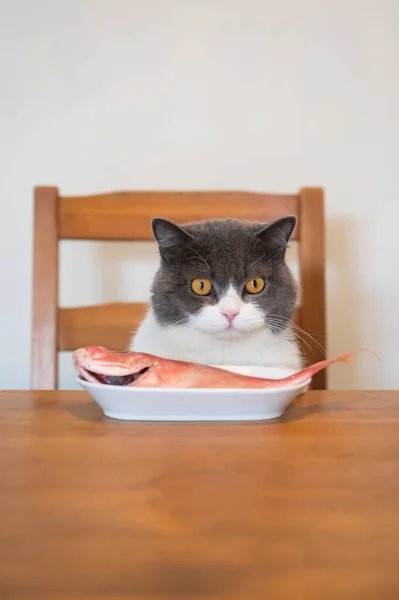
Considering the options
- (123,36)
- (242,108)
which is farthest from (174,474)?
(123,36)

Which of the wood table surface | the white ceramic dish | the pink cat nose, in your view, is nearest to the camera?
the wood table surface

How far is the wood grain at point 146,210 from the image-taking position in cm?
119

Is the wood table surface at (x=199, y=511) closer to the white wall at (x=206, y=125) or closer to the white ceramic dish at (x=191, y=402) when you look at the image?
the white ceramic dish at (x=191, y=402)

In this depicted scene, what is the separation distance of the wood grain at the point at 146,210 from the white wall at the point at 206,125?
37 cm

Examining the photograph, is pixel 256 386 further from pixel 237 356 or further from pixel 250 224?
pixel 250 224

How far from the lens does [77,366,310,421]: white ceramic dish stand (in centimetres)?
58

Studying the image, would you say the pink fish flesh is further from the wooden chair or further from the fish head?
the wooden chair

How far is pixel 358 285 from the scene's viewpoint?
1.57 meters

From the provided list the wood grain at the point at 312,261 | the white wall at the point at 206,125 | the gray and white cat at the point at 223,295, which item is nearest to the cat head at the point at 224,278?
the gray and white cat at the point at 223,295

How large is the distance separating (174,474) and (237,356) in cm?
52

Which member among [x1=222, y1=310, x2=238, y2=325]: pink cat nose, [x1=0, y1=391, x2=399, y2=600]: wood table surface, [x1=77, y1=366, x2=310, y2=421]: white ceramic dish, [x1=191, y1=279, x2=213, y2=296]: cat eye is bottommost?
[x1=0, y1=391, x2=399, y2=600]: wood table surface

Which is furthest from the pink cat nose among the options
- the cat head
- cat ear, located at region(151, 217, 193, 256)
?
cat ear, located at region(151, 217, 193, 256)

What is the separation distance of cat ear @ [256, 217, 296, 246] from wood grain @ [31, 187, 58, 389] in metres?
0.50

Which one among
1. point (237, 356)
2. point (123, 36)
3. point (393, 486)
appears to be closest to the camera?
point (393, 486)
